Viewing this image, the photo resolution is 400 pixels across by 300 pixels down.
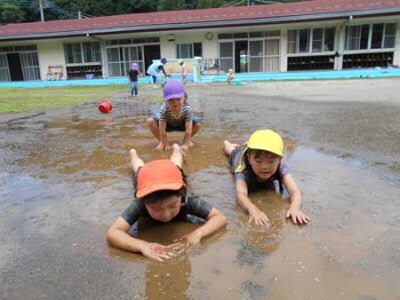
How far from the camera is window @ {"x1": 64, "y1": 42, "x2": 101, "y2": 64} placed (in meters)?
25.3

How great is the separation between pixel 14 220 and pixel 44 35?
24.3 metres

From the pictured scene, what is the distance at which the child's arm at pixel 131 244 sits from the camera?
221 cm

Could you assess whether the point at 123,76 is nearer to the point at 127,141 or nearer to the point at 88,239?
the point at 127,141

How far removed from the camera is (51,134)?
6.33m

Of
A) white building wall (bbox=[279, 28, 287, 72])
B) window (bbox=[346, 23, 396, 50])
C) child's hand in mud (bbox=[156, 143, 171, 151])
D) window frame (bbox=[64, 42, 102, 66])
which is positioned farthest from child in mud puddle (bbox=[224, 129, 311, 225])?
window frame (bbox=[64, 42, 102, 66])

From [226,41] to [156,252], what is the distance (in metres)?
22.6

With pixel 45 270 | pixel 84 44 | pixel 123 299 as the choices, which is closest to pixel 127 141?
pixel 45 270

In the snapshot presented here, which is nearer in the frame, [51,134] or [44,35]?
[51,134]

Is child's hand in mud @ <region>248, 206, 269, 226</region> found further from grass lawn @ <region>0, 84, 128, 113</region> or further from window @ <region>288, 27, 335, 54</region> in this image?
window @ <region>288, 27, 335, 54</region>

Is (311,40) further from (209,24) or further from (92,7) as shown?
(92,7)

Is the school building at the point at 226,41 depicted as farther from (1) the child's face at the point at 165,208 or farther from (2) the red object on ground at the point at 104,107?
(1) the child's face at the point at 165,208

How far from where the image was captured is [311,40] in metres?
22.5

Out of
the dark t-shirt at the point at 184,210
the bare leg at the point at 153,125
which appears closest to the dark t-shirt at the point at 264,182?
the dark t-shirt at the point at 184,210

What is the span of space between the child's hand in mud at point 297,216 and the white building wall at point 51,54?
25930 mm
